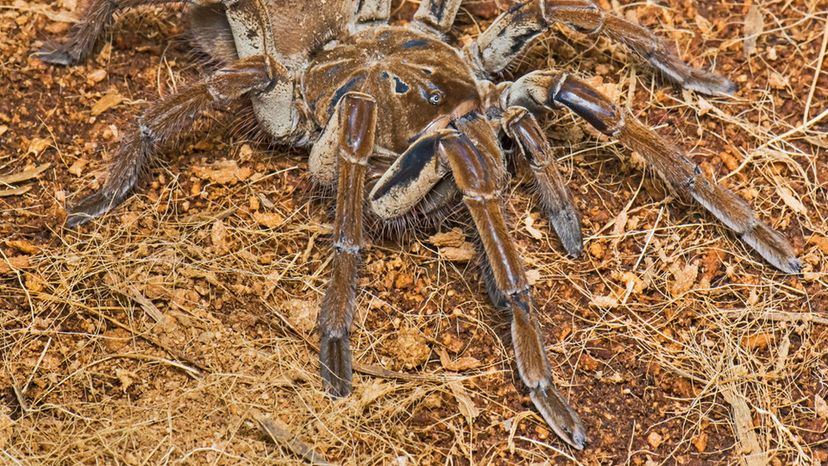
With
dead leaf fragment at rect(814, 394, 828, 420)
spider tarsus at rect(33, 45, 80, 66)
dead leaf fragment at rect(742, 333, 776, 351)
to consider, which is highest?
spider tarsus at rect(33, 45, 80, 66)

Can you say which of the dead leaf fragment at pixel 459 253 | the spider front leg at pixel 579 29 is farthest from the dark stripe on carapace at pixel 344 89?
the dead leaf fragment at pixel 459 253

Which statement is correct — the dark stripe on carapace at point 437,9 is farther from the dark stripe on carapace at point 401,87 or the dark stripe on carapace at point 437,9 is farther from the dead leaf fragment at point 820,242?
the dead leaf fragment at point 820,242

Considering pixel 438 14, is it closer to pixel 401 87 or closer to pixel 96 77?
pixel 401 87

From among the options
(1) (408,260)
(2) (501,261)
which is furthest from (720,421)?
(1) (408,260)

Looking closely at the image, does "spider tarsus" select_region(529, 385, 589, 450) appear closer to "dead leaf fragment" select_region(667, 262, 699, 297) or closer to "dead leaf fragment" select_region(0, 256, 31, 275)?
"dead leaf fragment" select_region(667, 262, 699, 297)

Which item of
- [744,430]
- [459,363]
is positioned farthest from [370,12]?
[744,430]

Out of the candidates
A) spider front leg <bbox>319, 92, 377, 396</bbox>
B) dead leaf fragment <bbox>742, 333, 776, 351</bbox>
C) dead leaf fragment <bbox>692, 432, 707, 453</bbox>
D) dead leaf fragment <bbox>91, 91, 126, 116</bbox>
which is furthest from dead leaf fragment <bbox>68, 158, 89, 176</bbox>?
dead leaf fragment <bbox>742, 333, 776, 351</bbox>

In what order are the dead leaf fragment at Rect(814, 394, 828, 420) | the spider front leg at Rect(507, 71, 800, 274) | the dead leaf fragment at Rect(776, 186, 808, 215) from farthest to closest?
the dead leaf fragment at Rect(776, 186, 808, 215) < the spider front leg at Rect(507, 71, 800, 274) < the dead leaf fragment at Rect(814, 394, 828, 420)
